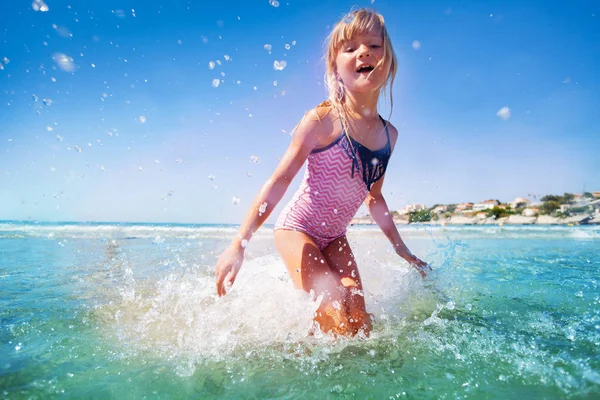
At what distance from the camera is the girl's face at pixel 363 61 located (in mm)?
2721

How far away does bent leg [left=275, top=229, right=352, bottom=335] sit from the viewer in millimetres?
2346

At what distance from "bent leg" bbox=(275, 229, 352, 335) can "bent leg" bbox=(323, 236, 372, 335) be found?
0.05 m

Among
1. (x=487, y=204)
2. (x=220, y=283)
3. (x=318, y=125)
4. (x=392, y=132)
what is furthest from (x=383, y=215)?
(x=487, y=204)

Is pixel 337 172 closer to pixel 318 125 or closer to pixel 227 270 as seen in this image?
pixel 318 125

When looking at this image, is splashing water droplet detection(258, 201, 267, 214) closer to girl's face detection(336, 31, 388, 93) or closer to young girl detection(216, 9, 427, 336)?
young girl detection(216, 9, 427, 336)

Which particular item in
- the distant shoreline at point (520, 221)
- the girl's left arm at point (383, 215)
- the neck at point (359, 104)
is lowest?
the distant shoreline at point (520, 221)

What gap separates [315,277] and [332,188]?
0.74 m

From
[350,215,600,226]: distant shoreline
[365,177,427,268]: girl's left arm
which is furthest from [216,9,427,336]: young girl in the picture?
[350,215,600,226]: distant shoreline

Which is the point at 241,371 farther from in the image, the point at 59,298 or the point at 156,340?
the point at 59,298

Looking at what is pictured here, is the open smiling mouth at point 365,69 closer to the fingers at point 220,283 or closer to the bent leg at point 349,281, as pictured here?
the bent leg at point 349,281

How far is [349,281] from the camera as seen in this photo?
2768 mm

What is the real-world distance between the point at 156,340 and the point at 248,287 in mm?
1182

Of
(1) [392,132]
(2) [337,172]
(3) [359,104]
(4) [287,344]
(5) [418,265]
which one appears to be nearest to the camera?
(4) [287,344]

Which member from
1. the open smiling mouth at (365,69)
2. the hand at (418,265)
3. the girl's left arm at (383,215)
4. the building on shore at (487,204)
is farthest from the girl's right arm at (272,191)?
the building on shore at (487,204)
